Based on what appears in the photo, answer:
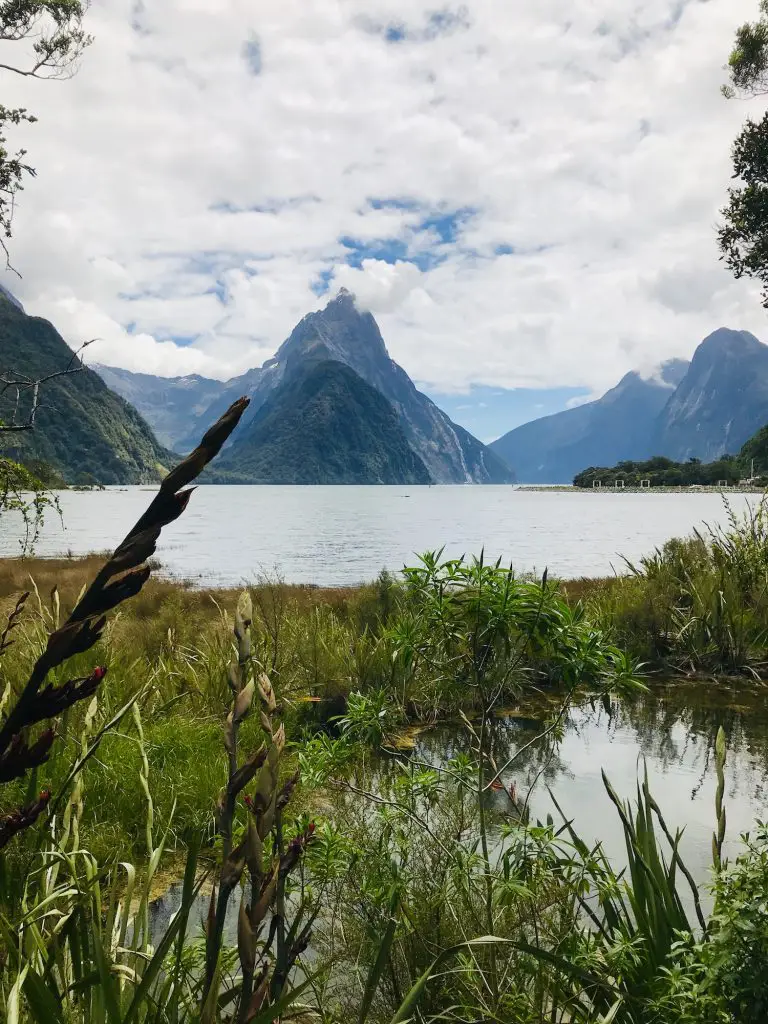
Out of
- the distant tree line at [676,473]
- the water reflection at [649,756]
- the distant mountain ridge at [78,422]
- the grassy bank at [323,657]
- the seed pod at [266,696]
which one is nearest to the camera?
the seed pod at [266,696]

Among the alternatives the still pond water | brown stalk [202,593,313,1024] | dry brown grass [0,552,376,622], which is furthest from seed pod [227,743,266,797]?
dry brown grass [0,552,376,622]

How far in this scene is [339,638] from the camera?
10461mm

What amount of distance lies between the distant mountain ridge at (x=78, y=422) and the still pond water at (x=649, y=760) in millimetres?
134468

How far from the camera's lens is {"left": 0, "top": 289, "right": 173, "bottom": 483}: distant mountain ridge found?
474 ft

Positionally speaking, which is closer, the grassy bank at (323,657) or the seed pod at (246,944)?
the seed pod at (246,944)

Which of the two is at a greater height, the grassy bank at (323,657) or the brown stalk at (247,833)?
the brown stalk at (247,833)

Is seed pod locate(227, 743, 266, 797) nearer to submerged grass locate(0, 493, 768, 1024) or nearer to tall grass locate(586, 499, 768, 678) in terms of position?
submerged grass locate(0, 493, 768, 1024)

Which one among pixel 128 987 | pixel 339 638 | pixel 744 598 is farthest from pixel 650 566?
pixel 128 987

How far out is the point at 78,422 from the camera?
153625mm

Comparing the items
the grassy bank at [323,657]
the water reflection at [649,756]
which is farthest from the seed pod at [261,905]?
the water reflection at [649,756]

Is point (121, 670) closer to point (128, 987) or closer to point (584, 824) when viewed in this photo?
point (584, 824)

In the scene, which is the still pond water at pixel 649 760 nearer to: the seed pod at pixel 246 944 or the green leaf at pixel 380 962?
the green leaf at pixel 380 962

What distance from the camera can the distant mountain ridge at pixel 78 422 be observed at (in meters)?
144

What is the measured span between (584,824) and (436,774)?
9.29ft
